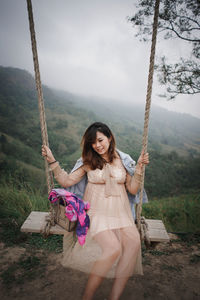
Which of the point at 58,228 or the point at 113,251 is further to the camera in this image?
the point at 58,228

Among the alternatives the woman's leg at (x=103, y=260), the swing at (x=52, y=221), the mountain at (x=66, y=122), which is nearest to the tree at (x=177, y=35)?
the swing at (x=52, y=221)

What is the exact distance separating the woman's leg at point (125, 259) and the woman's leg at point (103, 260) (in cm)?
7

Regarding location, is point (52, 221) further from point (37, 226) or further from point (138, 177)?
point (138, 177)

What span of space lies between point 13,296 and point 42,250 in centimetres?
74

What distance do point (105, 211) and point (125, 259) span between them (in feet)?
1.45

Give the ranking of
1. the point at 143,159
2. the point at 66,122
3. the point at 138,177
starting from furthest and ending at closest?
the point at 66,122, the point at 138,177, the point at 143,159

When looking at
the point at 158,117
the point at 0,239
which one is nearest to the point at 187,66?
the point at 0,239

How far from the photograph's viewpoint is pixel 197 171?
12.9 meters

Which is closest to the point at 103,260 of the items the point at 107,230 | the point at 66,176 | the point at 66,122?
the point at 107,230

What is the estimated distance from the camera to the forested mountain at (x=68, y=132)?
41.9 feet

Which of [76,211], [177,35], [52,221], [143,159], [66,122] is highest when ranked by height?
[177,35]

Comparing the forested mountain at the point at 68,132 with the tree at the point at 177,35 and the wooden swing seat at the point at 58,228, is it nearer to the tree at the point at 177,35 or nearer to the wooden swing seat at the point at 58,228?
the tree at the point at 177,35

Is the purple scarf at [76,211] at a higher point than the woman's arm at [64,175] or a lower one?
lower

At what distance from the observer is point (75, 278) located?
1.97 meters
